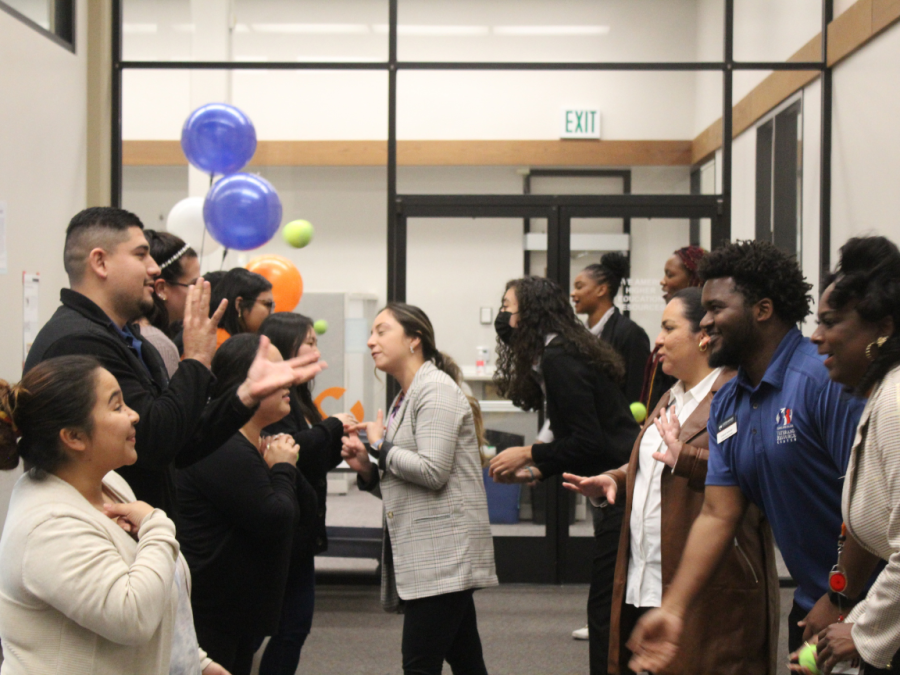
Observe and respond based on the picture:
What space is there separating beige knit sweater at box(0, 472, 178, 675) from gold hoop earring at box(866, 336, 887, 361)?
1375mm

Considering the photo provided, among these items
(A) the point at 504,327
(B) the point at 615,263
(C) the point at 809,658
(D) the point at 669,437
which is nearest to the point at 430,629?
(D) the point at 669,437

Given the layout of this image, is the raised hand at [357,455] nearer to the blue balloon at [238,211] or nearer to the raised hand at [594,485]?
the raised hand at [594,485]

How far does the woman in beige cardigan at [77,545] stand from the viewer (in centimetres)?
146

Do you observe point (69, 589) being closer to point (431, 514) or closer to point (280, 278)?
point (431, 514)

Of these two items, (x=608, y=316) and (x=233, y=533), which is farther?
(x=608, y=316)

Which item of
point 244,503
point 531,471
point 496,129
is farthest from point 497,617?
point 496,129

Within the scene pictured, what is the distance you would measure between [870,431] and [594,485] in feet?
3.94

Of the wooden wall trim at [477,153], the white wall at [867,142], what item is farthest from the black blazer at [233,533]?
the white wall at [867,142]

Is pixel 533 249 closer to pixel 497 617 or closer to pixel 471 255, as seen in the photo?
pixel 471 255

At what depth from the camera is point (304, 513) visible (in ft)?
9.48

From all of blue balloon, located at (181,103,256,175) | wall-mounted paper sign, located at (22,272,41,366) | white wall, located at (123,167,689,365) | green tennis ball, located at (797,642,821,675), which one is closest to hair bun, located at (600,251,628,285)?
white wall, located at (123,167,689,365)

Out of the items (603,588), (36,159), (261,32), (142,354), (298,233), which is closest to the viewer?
(142,354)

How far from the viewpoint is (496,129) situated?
5383 millimetres

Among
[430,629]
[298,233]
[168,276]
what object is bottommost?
[430,629]
